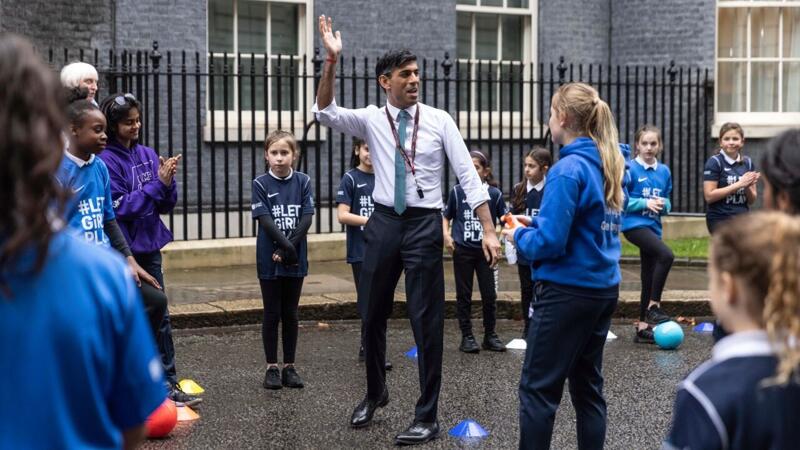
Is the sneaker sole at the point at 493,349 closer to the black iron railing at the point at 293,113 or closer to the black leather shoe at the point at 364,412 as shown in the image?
the black leather shoe at the point at 364,412

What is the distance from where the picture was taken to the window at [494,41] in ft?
55.0

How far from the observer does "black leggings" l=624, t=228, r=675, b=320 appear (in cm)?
942

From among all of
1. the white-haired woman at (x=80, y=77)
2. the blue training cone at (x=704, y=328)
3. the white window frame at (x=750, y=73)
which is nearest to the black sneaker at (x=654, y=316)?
the blue training cone at (x=704, y=328)

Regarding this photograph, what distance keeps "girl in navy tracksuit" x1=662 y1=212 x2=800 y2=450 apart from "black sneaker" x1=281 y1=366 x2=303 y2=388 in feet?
17.5

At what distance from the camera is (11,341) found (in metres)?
2.14

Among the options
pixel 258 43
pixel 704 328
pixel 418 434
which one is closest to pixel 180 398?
pixel 418 434

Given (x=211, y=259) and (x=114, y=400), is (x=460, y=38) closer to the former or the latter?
(x=211, y=259)

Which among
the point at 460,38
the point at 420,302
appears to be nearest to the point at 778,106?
the point at 460,38

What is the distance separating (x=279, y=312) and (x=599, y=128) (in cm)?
316

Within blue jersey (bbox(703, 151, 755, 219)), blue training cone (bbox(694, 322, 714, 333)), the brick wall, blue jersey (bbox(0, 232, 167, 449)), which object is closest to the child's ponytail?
blue jersey (bbox(0, 232, 167, 449))

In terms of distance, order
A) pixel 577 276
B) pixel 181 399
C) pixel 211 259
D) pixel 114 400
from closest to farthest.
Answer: pixel 114 400
pixel 577 276
pixel 181 399
pixel 211 259

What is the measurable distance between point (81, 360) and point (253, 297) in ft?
28.3

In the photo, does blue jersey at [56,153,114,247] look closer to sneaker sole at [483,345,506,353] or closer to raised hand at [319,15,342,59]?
raised hand at [319,15,342,59]

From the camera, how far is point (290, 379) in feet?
25.2
